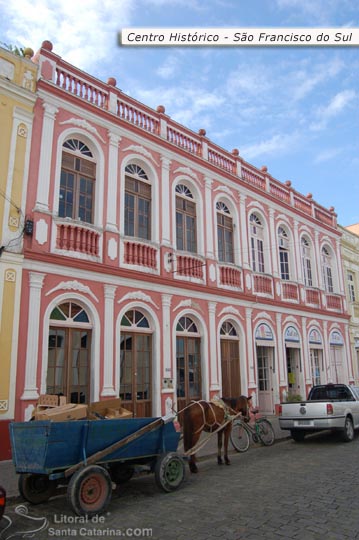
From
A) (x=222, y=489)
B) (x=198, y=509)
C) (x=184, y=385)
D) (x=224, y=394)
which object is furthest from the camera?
(x=224, y=394)

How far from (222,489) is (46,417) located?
2.94 metres

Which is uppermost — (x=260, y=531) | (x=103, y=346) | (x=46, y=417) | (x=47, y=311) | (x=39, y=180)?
(x=39, y=180)

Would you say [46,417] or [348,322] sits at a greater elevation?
[348,322]

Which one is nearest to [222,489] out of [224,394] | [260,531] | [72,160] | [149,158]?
[260,531]

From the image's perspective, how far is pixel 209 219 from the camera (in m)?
15.3

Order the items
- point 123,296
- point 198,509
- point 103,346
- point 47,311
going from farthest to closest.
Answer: point 123,296, point 103,346, point 47,311, point 198,509

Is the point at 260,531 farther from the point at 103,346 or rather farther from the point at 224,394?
the point at 224,394

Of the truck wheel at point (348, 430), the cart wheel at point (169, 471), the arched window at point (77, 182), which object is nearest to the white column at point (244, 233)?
the truck wheel at point (348, 430)

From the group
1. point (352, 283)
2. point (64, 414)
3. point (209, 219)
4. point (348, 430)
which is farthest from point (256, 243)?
point (64, 414)

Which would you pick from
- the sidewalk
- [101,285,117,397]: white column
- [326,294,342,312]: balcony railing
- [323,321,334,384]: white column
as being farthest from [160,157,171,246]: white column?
[326,294,342,312]: balcony railing

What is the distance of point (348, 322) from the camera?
73.6 feet

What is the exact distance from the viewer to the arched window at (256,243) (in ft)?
56.7

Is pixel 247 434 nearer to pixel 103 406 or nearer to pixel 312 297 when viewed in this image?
pixel 103 406

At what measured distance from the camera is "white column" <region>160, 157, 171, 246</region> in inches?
531
